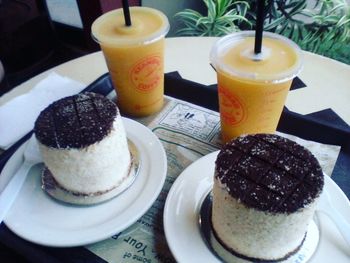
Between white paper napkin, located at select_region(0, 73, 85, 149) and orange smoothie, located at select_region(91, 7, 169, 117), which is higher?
orange smoothie, located at select_region(91, 7, 169, 117)

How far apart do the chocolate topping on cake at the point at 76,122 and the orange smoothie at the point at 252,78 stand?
0.27m

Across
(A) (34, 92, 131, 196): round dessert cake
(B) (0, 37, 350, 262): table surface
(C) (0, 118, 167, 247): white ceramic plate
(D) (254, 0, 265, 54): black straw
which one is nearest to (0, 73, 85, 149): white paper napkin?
(B) (0, 37, 350, 262): table surface

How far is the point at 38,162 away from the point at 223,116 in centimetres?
46

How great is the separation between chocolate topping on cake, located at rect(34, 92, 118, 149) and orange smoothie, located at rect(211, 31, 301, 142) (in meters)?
0.27

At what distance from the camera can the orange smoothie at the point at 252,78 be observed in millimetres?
790

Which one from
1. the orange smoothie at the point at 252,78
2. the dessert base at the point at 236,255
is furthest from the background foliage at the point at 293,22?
the dessert base at the point at 236,255

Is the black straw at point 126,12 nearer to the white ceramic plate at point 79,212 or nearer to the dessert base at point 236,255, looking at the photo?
the white ceramic plate at point 79,212

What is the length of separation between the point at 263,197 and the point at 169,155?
1.24 feet

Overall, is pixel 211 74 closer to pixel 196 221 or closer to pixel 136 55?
pixel 136 55

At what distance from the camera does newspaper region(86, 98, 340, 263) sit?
2.38 feet

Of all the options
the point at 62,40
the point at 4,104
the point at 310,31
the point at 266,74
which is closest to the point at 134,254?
the point at 266,74

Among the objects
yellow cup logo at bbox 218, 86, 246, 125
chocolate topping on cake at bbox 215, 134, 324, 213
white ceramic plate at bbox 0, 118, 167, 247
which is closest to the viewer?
chocolate topping on cake at bbox 215, 134, 324, 213

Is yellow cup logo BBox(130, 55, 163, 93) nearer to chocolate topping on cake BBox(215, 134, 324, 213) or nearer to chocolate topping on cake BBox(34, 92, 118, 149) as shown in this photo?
chocolate topping on cake BBox(34, 92, 118, 149)

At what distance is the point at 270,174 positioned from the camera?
61 cm
